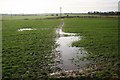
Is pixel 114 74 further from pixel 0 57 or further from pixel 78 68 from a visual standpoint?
pixel 0 57

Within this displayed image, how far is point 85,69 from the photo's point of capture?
13195 millimetres

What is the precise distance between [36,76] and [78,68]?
3214 mm

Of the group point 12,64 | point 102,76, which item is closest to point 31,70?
point 12,64

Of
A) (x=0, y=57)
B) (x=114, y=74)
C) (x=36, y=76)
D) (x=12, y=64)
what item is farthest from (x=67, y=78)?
(x=0, y=57)

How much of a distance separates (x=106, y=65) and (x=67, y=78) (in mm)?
3964

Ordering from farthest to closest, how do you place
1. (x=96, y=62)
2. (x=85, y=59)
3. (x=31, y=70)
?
(x=85, y=59)
(x=96, y=62)
(x=31, y=70)

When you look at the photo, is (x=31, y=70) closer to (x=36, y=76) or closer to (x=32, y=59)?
(x=36, y=76)

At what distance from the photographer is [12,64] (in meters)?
14.7

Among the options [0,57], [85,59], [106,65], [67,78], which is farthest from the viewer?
[0,57]

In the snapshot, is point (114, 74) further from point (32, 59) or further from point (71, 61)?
point (32, 59)

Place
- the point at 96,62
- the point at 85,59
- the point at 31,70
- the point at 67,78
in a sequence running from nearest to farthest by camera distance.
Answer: the point at 67,78 < the point at 31,70 < the point at 96,62 < the point at 85,59

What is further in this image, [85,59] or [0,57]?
[0,57]

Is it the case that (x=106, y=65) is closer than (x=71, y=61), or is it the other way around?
(x=106, y=65)

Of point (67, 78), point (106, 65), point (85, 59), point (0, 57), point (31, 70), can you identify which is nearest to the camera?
point (67, 78)
